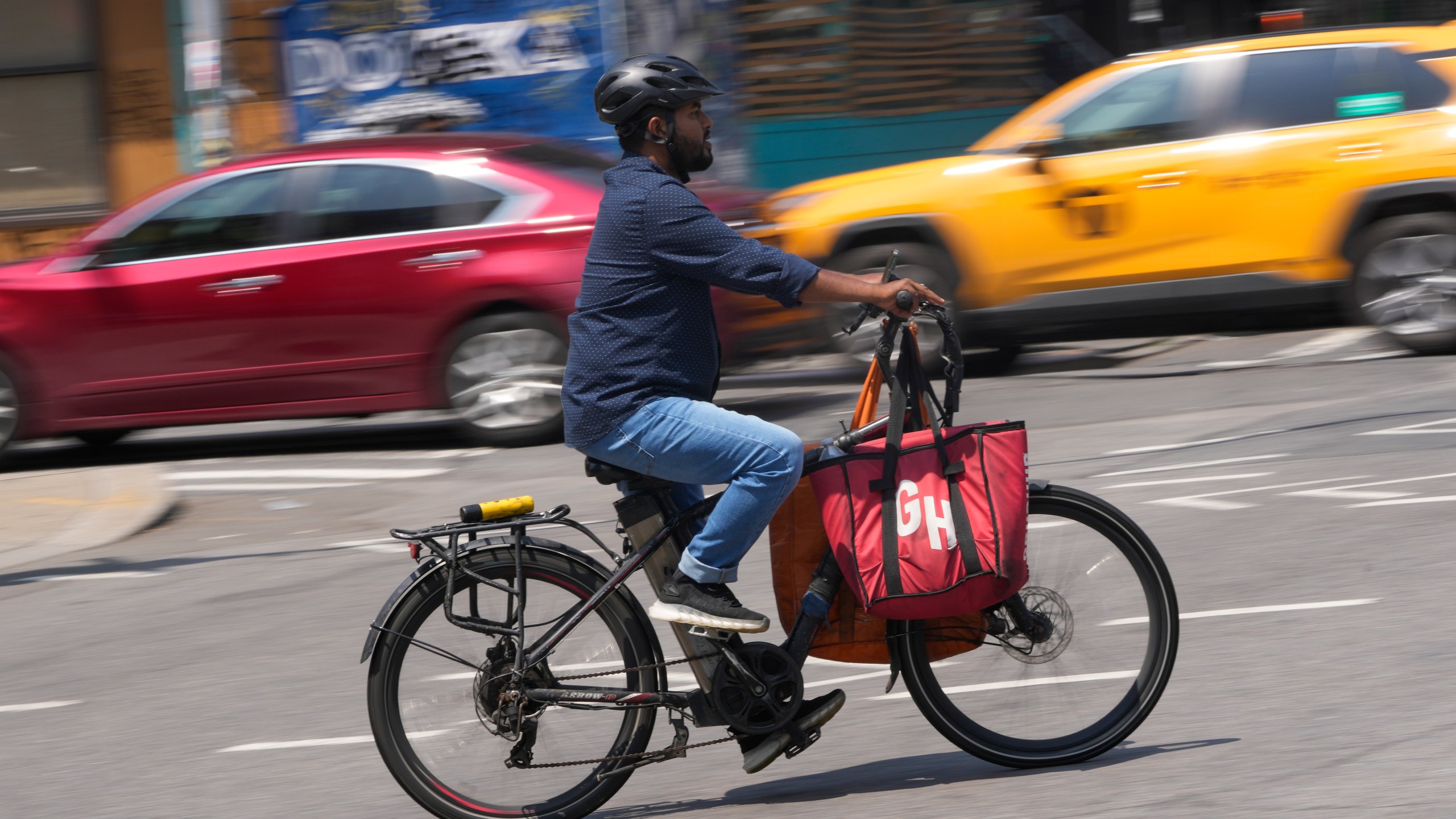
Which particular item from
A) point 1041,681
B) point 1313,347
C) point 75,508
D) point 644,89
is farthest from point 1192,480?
point 75,508

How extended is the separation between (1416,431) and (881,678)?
4261 millimetres

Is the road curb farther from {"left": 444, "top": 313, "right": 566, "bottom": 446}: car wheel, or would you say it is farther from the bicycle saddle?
the bicycle saddle

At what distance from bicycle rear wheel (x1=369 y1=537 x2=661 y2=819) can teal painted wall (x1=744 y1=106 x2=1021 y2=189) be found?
13247mm

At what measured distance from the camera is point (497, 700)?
4094mm

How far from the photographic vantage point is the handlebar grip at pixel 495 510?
3973 mm

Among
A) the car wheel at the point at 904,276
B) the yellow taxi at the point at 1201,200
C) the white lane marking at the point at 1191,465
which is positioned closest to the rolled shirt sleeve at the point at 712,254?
the white lane marking at the point at 1191,465

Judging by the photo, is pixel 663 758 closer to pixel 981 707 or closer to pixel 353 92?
pixel 981 707

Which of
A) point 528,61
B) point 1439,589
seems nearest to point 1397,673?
point 1439,589

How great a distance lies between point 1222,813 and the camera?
3857 millimetres

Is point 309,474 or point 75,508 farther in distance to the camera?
point 309,474

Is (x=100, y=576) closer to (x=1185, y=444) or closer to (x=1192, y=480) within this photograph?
(x=1192, y=480)

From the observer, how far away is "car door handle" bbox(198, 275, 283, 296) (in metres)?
9.86

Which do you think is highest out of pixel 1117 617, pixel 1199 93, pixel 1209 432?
pixel 1199 93

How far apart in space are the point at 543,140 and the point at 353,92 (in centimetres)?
598
